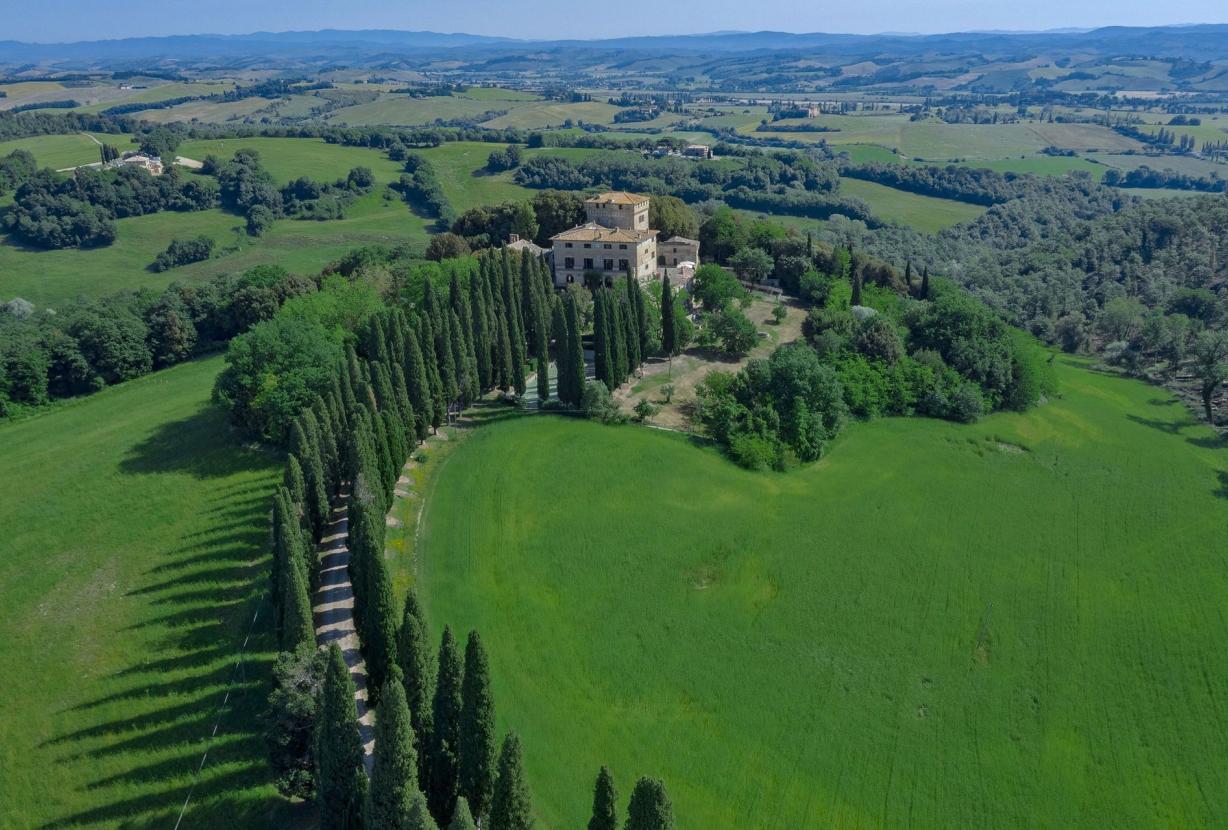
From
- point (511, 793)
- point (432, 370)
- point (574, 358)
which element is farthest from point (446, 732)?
point (574, 358)

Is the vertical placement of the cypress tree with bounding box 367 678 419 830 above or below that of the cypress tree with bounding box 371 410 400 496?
above

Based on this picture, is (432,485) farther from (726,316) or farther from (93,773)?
(726,316)

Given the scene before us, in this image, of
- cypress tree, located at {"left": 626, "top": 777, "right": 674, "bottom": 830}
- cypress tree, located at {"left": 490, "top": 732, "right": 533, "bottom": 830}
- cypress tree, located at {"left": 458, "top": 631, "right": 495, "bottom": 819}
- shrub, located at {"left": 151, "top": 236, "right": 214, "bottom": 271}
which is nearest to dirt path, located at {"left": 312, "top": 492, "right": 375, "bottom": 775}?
cypress tree, located at {"left": 458, "top": 631, "right": 495, "bottom": 819}

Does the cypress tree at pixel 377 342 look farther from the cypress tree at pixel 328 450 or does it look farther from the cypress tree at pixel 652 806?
the cypress tree at pixel 652 806

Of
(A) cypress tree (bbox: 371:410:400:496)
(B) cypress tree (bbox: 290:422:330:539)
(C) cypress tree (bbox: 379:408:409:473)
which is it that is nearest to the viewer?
(B) cypress tree (bbox: 290:422:330:539)

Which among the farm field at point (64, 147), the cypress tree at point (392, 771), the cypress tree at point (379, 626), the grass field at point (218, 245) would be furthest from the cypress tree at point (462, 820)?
the farm field at point (64, 147)

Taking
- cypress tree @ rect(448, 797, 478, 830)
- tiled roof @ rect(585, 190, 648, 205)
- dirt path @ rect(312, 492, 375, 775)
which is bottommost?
dirt path @ rect(312, 492, 375, 775)

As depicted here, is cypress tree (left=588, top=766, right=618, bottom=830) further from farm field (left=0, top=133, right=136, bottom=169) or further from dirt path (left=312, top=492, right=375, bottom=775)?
farm field (left=0, top=133, right=136, bottom=169)

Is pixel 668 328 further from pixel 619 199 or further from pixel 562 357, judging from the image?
pixel 619 199

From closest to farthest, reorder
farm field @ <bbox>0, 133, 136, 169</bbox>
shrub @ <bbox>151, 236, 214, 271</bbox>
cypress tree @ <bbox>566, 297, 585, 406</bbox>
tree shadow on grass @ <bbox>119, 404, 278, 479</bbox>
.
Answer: tree shadow on grass @ <bbox>119, 404, 278, 479</bbox>
cypress tree @ <bbox>566, 297, 585, 406</bbox>
shrub @ <bbox>151, 236, 214, 271</bbox>
farm field @ <bbox>0, 133, 136, 169</bbox>
